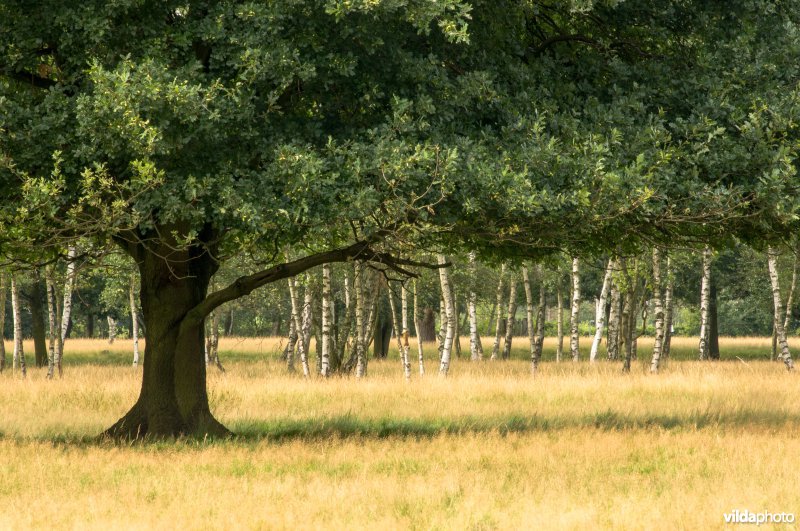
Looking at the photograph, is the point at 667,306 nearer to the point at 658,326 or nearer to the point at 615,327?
the point at 615,327

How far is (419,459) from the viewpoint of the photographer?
1442cm

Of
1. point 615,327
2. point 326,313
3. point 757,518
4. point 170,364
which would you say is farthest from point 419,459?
point 615,327

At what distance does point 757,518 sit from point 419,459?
5.45 meters

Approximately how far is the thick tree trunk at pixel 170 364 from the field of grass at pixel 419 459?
922mm

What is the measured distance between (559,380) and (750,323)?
235ft

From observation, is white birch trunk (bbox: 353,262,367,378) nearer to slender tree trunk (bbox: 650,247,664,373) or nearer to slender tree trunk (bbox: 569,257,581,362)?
slender tree trunk (bbox: 569,257,581,362)

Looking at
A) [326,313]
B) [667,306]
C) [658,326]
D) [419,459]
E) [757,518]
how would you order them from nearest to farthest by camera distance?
[757,518] < [419,459] < [326,313] < [658,326] < [667,306]

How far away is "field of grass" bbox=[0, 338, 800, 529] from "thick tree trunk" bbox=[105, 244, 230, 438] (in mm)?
922

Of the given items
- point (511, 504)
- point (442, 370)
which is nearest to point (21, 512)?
point (511, 504)

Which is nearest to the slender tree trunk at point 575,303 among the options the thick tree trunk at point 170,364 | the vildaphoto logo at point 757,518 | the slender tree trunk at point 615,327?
the slender tree trunk at point 615,327

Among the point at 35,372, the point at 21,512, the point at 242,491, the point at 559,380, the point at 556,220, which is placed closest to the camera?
the point at 21,512

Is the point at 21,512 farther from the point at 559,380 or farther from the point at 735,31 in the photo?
the point at 559,380

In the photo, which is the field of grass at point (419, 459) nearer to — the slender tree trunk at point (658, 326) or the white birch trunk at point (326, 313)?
the white birch trunk at point (326, 313)

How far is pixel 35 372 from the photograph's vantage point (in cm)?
3609
